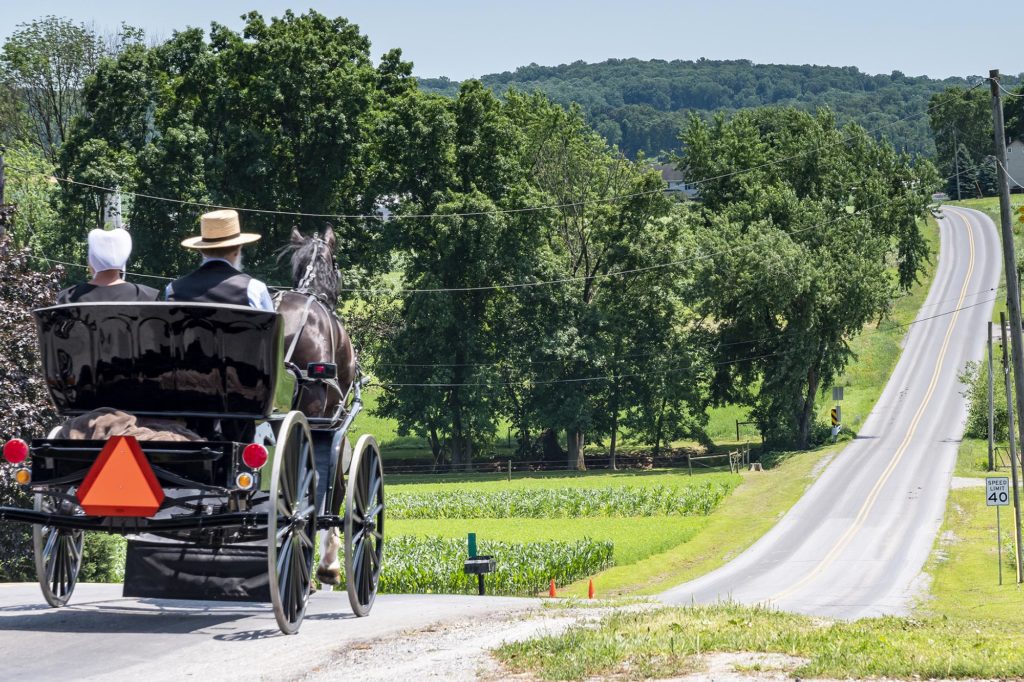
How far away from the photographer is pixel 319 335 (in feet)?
39.1

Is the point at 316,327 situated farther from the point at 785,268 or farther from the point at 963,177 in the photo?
the point at 963,177

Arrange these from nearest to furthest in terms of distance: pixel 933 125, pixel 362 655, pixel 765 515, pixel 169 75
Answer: pixel 362 655 < pixel 765 515 < pixel 169 75 < pixel 933 125

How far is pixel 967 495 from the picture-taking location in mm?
59531

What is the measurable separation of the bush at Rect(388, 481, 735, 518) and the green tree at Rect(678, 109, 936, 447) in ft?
56.0

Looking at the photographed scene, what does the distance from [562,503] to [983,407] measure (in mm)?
28591

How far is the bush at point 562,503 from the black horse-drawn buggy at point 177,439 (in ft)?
163

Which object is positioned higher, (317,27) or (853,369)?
(317,27)

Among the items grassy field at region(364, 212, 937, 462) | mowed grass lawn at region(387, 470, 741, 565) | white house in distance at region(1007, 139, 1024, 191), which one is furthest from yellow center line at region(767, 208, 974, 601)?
white house in distance at region(1007, 139, 1024, 191)

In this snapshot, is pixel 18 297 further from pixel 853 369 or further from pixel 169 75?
pixel 853 369

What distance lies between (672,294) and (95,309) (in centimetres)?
7070

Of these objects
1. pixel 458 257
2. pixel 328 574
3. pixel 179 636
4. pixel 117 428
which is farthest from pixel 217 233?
pixel 458 257

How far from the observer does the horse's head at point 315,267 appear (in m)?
12.7

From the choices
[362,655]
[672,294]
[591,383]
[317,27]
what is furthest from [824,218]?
[362,655]

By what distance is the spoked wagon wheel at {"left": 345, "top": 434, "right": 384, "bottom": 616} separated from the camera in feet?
35.2
